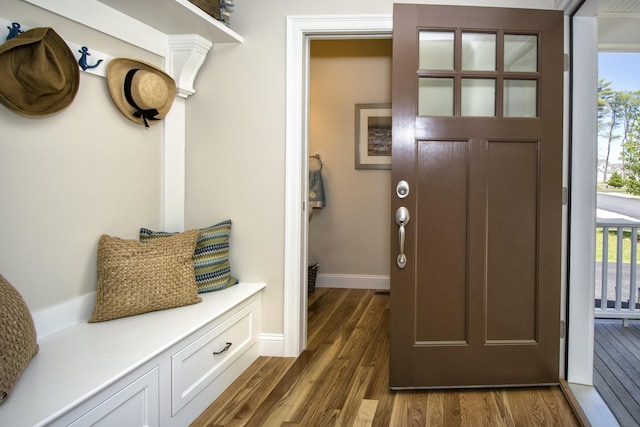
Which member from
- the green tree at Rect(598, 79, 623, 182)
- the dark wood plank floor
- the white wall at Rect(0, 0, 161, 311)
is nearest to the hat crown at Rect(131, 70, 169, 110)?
the white wall at Rect(0, 0, 161, 311)

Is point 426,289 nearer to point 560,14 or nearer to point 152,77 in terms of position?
point 560,14

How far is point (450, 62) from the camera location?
254 centimetres

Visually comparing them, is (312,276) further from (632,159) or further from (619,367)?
(632,159)

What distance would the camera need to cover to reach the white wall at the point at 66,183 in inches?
74.0

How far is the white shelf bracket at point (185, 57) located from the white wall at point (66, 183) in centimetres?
22

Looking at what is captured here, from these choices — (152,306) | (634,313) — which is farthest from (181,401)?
(634,313)

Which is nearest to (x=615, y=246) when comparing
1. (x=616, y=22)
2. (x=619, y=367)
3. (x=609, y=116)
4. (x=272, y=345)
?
(x=609, y=116)

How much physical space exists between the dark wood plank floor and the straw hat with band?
2.68 meters

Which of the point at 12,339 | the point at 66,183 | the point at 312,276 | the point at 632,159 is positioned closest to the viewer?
the point at 12,339

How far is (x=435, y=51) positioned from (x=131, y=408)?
2.09 m

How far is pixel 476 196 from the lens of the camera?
2520mm

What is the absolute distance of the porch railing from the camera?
3766 millimetres

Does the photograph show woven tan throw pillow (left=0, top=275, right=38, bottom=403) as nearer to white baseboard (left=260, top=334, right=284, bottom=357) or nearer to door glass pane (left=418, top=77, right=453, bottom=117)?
white baseboard (left=260, top=334, right=284, bottom=357)

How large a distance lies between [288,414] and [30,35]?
72.4 inches
